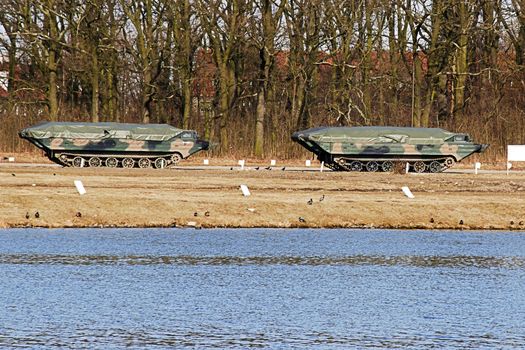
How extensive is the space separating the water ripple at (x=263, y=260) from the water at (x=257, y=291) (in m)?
0.03

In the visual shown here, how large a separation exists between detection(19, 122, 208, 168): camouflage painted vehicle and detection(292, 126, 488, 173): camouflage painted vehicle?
7305mm

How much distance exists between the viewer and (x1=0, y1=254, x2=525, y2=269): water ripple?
22547 millimetres

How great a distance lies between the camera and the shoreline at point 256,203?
31375mm

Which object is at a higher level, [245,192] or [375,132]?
[375,132]

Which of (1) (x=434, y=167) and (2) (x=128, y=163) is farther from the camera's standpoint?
(1) (x=434, y=167)

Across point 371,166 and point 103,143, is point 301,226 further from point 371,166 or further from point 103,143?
point 103,143

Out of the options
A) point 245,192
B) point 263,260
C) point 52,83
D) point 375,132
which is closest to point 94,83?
point 52,83

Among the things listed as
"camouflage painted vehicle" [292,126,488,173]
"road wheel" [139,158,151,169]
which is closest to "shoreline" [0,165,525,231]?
"camouflage painted vehicle" [292,126,488,173]

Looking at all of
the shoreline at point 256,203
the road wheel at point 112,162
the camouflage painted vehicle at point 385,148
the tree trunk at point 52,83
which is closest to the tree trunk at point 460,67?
the camouflage painted vehicle at point 385,148

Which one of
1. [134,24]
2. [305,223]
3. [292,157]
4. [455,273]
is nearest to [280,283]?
[455,273]

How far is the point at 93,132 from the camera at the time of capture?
5225cm

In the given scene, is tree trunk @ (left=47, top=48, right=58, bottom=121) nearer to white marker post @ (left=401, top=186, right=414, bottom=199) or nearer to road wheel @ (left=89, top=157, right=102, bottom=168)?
road wheel @ (left=89, top=157, right=102, bottom=168)

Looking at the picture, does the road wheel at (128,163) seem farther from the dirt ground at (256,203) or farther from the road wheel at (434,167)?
the road wheel at (434,167)

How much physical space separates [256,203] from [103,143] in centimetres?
2005
